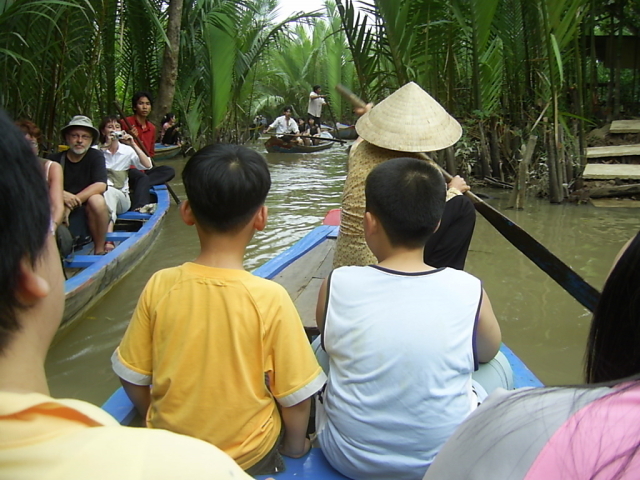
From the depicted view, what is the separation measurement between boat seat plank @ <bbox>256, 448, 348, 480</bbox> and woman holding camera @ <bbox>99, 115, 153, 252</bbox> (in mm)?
3768

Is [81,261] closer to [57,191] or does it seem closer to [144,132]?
[57,191]

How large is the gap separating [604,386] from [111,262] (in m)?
3.62

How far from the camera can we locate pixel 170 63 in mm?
8922

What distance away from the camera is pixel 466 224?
7.34ft


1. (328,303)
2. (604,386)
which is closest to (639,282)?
(604,386)

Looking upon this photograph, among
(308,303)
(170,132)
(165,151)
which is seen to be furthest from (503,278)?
(170,132)

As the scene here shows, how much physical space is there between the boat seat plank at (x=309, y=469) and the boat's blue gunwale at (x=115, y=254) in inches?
45.2

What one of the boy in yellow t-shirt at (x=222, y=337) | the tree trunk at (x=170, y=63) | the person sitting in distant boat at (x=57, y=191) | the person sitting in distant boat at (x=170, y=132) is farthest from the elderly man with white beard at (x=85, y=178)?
the person sitting in distant boat at (x=170, y=132)

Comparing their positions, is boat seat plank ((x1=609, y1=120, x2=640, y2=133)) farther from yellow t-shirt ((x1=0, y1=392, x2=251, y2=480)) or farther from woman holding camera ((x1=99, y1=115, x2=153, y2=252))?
yellow t-shirt ((x1=0, y1=392, x2=251, y2=480))

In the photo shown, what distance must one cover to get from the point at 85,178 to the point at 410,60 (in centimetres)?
335

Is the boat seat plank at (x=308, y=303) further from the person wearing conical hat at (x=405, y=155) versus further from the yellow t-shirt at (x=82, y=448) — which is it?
the yellow t-shirt at (x=82, y=448)

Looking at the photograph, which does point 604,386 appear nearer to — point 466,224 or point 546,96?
point 466,224

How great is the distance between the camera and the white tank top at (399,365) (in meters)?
1.44

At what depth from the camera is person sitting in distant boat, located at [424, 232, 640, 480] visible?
1.97 ft
